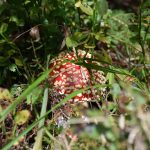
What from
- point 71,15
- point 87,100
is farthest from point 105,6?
point 71,15

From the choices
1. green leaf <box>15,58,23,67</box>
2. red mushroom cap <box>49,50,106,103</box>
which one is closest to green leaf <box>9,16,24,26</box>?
green leaf <box>15,58,23,67</box>

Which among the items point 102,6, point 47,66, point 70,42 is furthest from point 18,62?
point 102,6

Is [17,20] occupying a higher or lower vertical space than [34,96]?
higher

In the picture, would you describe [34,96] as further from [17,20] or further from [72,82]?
[17,20]

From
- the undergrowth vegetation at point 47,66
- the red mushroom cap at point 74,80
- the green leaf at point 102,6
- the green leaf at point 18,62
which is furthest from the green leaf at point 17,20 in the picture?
the green leaf at point 102,6

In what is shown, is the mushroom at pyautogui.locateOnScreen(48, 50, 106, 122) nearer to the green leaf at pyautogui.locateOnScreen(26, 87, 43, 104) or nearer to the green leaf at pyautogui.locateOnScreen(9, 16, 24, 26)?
the green leaf at pyautogui.locateOnScreen(26, 87, 43, 104)

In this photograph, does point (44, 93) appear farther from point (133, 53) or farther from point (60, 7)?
point (133, 53)

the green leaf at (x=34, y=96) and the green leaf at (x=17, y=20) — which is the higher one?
the green leaf at (x=17, y=20)

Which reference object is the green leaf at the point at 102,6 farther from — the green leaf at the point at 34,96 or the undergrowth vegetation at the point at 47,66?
the green leaf at the point at 34,96
